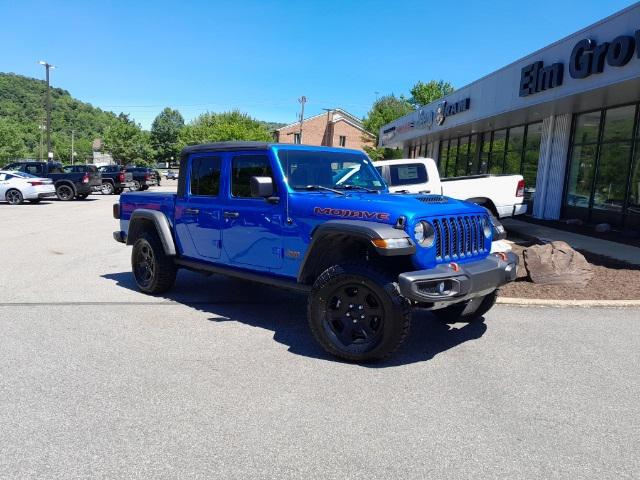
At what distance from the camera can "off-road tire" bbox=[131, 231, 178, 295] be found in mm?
6344

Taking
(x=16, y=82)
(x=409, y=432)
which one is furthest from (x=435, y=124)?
(x=16, y=82)

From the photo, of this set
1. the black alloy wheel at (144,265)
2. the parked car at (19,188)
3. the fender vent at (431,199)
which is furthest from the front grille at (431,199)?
the parked car at (19,188)

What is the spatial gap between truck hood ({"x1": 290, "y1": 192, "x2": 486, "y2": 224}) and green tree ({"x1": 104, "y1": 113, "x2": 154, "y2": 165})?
92392 millimetres

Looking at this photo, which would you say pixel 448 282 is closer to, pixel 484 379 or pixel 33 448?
pixel 484 379

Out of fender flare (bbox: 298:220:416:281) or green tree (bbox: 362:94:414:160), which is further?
green tree (bbox: 362:94:414:160)

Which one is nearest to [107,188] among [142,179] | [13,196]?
[142,179]

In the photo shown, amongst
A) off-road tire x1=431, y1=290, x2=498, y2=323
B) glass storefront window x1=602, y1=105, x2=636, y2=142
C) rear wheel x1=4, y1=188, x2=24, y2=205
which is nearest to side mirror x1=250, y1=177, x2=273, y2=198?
off-road tire x1=431, y1=290, x2=498, y2=323

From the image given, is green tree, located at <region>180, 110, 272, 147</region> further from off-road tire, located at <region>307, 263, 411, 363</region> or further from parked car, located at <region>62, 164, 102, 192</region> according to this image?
off-road tire, located at <region>307, 263, 411, 363</region>

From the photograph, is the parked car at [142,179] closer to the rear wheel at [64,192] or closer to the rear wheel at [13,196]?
the rear wheel at [64,192]

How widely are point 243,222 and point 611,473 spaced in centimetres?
371

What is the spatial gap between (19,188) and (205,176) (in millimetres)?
18685

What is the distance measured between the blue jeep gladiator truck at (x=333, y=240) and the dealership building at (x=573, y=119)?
26.5 ft

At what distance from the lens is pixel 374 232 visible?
4.04 meters

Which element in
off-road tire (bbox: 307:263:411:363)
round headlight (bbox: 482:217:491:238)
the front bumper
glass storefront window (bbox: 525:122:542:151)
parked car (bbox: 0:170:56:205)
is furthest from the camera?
parked car (bbox: 0:170:56:205)
